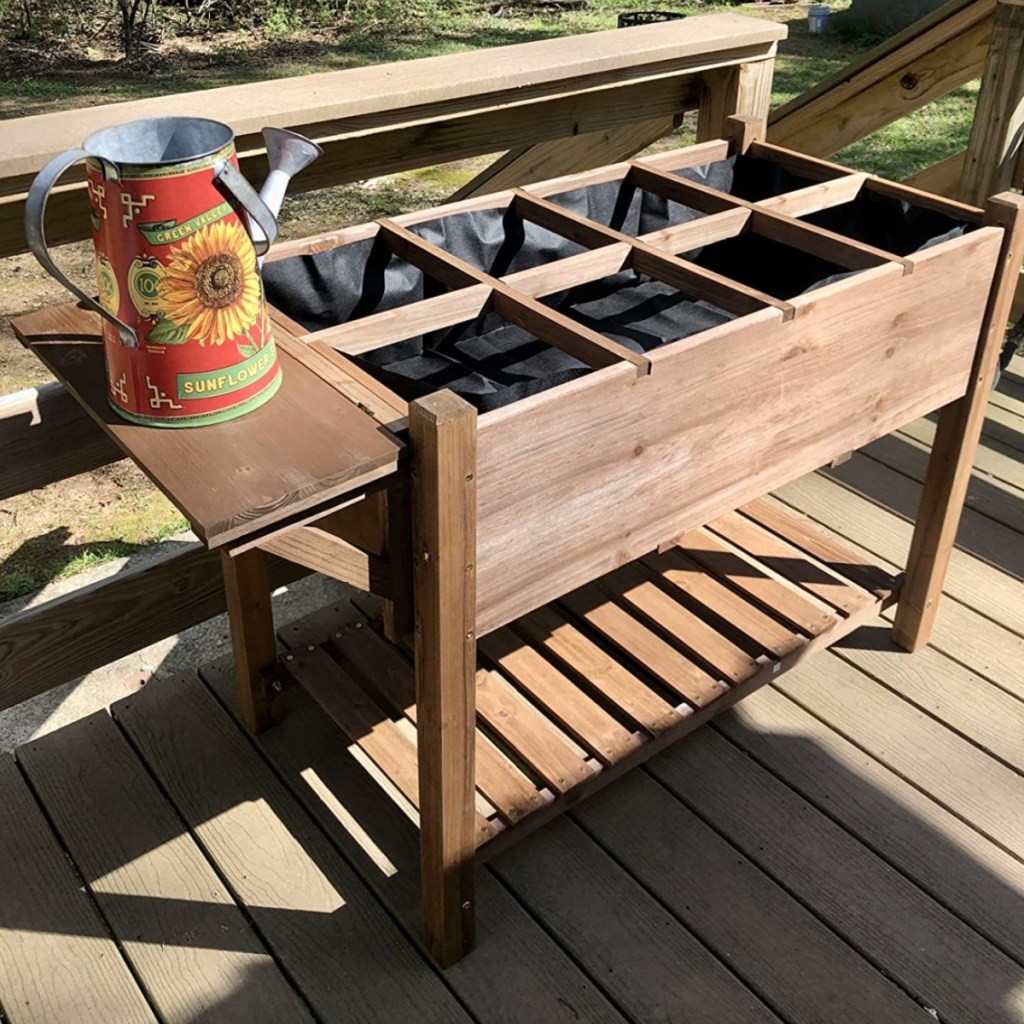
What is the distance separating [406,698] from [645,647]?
0.46 m

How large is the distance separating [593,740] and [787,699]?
1.65 feet

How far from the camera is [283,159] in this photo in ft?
4.41

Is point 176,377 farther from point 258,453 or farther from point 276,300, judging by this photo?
point 276,300

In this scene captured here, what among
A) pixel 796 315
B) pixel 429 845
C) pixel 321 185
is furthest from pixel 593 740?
pixel 321 185

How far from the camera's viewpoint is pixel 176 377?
4.14 feet

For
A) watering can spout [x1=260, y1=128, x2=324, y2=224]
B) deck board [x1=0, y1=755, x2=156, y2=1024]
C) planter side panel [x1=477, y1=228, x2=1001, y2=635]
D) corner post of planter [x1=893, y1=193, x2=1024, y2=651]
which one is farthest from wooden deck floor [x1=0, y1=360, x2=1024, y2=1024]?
watering can spout [x1=260, y1=128, x2=324, y2=224]

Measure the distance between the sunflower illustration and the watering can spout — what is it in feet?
0.28

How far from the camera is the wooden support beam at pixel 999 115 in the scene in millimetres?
2920

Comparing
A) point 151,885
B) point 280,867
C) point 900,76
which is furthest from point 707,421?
point 900,76

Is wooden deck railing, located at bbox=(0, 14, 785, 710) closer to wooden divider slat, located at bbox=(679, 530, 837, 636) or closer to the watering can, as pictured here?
the watering can

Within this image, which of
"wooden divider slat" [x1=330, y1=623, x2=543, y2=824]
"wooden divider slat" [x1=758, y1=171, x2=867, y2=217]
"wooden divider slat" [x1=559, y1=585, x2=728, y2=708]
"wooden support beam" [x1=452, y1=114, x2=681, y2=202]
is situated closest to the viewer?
"wooden divider slat" [x1=330, y1=623, x2=543, y2=824]

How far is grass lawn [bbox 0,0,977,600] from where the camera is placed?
3.15m

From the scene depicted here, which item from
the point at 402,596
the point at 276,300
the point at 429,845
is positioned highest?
the point at 276,300

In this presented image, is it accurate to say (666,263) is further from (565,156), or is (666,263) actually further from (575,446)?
(565,156)
